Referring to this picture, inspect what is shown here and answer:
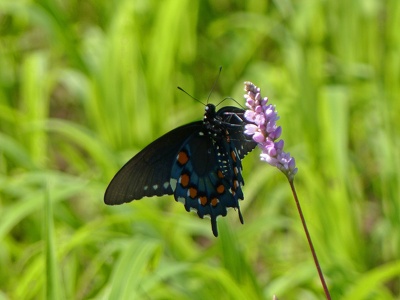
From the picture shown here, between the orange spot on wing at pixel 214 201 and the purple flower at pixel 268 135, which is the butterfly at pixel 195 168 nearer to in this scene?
the orange spot on wing at pixel 214 201

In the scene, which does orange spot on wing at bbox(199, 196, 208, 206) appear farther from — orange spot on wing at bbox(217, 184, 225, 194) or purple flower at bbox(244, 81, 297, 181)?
purple flower at bbox(244, 81, 297, 181)

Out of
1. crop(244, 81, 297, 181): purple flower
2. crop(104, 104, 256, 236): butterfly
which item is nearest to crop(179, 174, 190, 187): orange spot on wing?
crop(104, 104, 256, 236): butterfly

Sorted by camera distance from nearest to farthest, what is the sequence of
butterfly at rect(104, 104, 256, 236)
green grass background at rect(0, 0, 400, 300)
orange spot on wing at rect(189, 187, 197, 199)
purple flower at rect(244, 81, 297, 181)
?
purple flower at rect(244, 81, 297, 181) < butterfly at rect(104, 104, 256, 236) < orange spot on wing at rect(189, 187, 197, 199) < green grass background at rect(0, 0, 400, 300)

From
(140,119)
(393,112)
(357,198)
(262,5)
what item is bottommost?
(357,198)

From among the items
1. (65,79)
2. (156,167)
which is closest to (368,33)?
(65,79)

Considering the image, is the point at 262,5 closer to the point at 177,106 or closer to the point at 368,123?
the point at 177,106

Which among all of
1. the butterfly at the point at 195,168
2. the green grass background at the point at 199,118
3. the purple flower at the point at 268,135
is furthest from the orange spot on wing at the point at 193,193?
the purple flower at the point at 268,135

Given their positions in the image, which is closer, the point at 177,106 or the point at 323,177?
the point at 323,177
